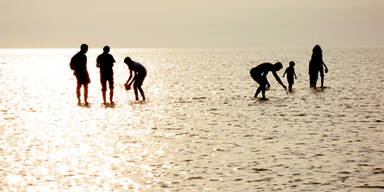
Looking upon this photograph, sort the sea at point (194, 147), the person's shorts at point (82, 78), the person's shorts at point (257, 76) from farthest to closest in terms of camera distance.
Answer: the person's shorts at point (257, 76) < the person's shorts at point (82, 78) < the sea at point (194, 147)

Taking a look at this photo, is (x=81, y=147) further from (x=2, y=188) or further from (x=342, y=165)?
(x=342, y=165)

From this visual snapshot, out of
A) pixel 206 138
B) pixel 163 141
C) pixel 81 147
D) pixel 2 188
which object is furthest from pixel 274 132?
pixel 2 188

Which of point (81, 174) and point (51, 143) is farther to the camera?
point (51, 143)

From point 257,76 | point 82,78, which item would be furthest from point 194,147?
point 257,76

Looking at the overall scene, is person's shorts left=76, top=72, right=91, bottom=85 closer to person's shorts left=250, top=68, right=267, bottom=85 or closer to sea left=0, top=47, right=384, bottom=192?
sea left=0, top=47, right=384, bottom=192

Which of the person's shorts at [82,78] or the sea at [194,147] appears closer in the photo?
the sea at [194,147]

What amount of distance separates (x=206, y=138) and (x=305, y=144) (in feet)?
6.99

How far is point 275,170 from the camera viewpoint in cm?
1016

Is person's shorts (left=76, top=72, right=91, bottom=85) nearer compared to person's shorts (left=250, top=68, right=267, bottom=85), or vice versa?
person's shorts (left=76, top=72, right=91, bottom=85)

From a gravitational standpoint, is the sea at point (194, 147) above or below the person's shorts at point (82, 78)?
below

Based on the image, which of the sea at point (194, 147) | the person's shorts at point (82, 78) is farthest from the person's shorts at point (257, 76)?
the person's shorts at point (82, 78)

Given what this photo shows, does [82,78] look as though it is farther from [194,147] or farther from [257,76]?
[194,147]

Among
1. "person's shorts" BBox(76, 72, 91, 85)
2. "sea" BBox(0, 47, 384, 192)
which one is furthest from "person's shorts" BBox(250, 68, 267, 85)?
"person's shorts" BBox(76, 72, 91, 85)

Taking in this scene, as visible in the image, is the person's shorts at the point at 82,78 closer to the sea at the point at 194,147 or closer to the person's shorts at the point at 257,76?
the sea at the point at 194,147
